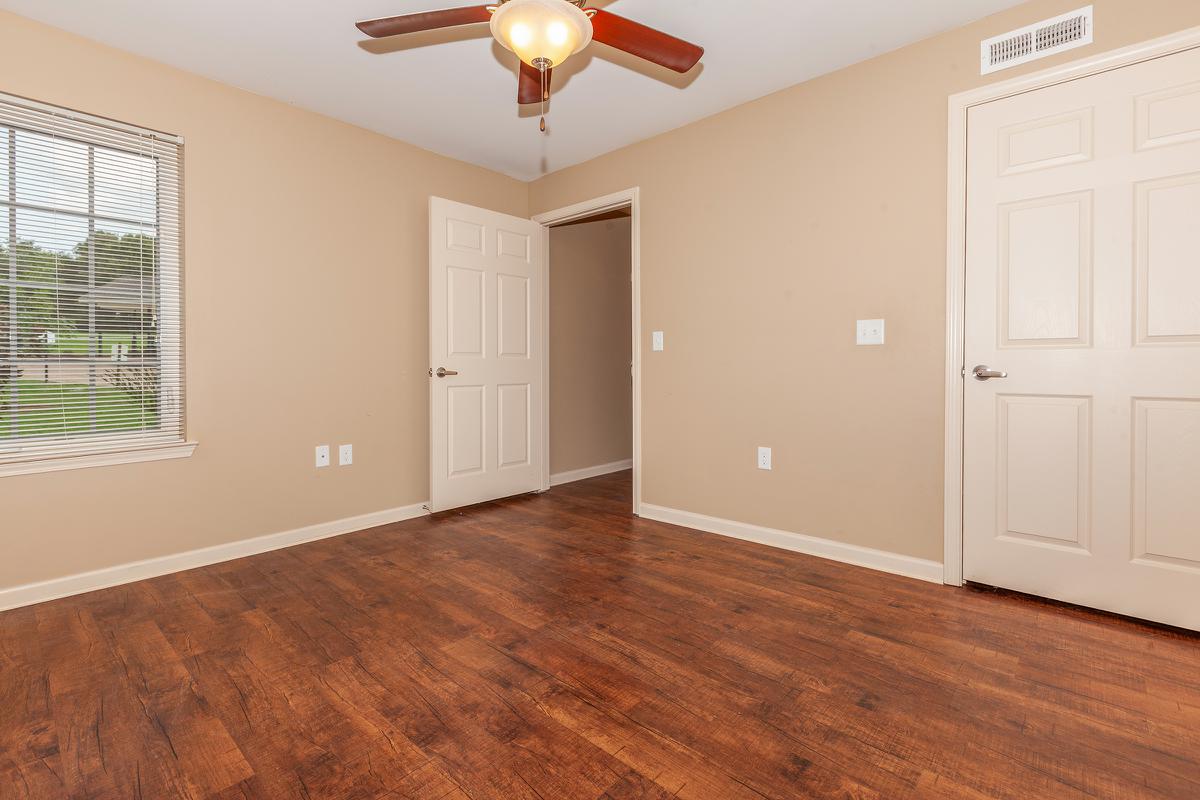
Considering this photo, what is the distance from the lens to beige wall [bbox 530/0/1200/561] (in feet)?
8.46

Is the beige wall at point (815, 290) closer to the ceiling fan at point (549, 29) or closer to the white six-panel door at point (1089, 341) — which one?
the white six-panel door at point (1089, 341)

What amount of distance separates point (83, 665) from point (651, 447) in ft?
9.30

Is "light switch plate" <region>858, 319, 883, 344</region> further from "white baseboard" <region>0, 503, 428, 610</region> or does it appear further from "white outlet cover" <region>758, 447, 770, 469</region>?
"white baseboard" <region>0, 503, 428, 610</region>

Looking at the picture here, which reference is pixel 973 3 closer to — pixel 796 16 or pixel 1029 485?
pixel 796 16

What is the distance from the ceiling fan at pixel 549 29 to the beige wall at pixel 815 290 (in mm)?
1239

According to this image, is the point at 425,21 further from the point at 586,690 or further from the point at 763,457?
the point at 763,457

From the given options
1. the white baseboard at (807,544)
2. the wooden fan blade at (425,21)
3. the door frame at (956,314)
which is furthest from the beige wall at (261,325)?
the door frame at (956,314)

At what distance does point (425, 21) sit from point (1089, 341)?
2.75 meters

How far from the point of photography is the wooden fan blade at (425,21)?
180 cm

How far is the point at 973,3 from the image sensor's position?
2316mm

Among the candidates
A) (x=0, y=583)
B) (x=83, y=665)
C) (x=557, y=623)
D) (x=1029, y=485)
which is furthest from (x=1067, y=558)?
(x=0, y=583)

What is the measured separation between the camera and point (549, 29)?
1.71m

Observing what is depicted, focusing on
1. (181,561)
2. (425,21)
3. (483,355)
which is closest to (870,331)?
(425,21)

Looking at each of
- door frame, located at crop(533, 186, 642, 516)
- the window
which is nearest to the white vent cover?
door frame, located at crop(533, 186, 642, 516)
